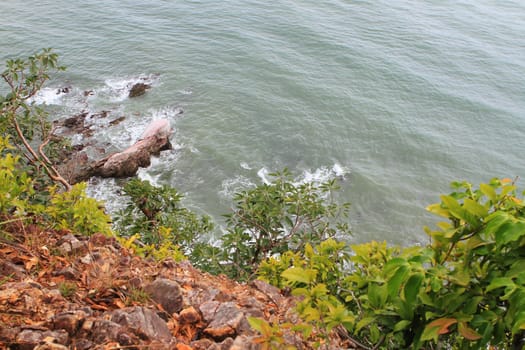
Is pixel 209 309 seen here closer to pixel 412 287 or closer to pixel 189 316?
pixel 189 316

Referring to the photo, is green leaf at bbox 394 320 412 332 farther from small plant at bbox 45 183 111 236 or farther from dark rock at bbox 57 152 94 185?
dark rock at bbox 57 152 94 185

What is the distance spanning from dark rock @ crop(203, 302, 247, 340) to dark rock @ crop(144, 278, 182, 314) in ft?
1.66

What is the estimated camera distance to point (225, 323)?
496 cm

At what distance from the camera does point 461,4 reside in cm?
4894

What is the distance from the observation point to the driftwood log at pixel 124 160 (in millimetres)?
21406

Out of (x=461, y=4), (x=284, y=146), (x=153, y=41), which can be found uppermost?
(x=461, y=4)

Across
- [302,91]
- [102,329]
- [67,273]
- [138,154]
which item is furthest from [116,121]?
[102,329]

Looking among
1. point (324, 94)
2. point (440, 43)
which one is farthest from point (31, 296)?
point (440, 43)

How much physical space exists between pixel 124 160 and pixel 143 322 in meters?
18.6

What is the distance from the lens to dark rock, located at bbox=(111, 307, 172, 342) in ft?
14.3

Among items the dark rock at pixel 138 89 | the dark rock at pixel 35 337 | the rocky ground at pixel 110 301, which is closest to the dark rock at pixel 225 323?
the rocky ground at pixel 110 301

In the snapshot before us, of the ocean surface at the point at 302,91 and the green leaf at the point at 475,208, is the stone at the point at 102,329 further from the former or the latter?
the ocean surface at the point at 302,91

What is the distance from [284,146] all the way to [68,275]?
2049cm

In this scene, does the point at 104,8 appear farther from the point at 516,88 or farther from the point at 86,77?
the point at 516,88
